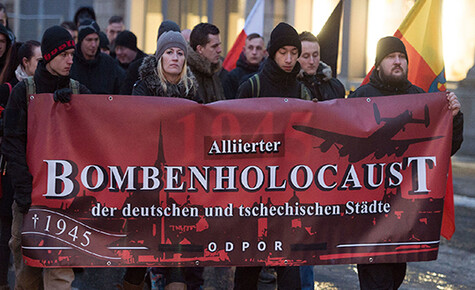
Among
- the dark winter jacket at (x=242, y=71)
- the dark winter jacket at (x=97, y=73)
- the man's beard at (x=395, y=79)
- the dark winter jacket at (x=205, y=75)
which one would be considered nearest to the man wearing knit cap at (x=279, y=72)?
the man's beard at (x=395, y=79)

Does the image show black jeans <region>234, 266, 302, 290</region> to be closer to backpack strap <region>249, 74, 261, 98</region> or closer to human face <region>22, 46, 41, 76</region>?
backpack strap <region>249, 74, 261, 98</region>

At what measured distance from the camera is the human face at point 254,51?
8539mm

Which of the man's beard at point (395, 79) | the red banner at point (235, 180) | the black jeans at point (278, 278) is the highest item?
the man's beard at point (395, 79)

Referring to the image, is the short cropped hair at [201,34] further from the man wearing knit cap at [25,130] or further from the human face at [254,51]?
the human face at [254,51]

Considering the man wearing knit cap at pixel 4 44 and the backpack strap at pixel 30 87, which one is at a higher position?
the man wearing knit cap at pixel 4 44

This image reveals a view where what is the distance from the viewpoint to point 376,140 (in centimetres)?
483

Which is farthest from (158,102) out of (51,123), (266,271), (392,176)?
(266,271)

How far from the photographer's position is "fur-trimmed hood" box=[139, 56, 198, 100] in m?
4.96

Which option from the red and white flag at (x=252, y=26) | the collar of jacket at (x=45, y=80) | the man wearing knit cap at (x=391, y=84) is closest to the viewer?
the collar of jacket at (x=45, y=80)

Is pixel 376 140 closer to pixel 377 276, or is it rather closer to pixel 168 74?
pixel 377 276

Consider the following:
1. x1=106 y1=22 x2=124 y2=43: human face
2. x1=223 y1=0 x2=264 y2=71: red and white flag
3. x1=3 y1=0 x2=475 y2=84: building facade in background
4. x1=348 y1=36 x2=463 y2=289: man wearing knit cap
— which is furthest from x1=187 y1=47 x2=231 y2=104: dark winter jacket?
x1=3 y1=0 x2=475 y2=84: building facade in background

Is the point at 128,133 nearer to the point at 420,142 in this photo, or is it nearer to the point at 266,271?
the point at 420,142

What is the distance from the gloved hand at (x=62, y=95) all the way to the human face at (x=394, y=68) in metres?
2.04

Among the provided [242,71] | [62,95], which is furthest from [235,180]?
[242,71]
